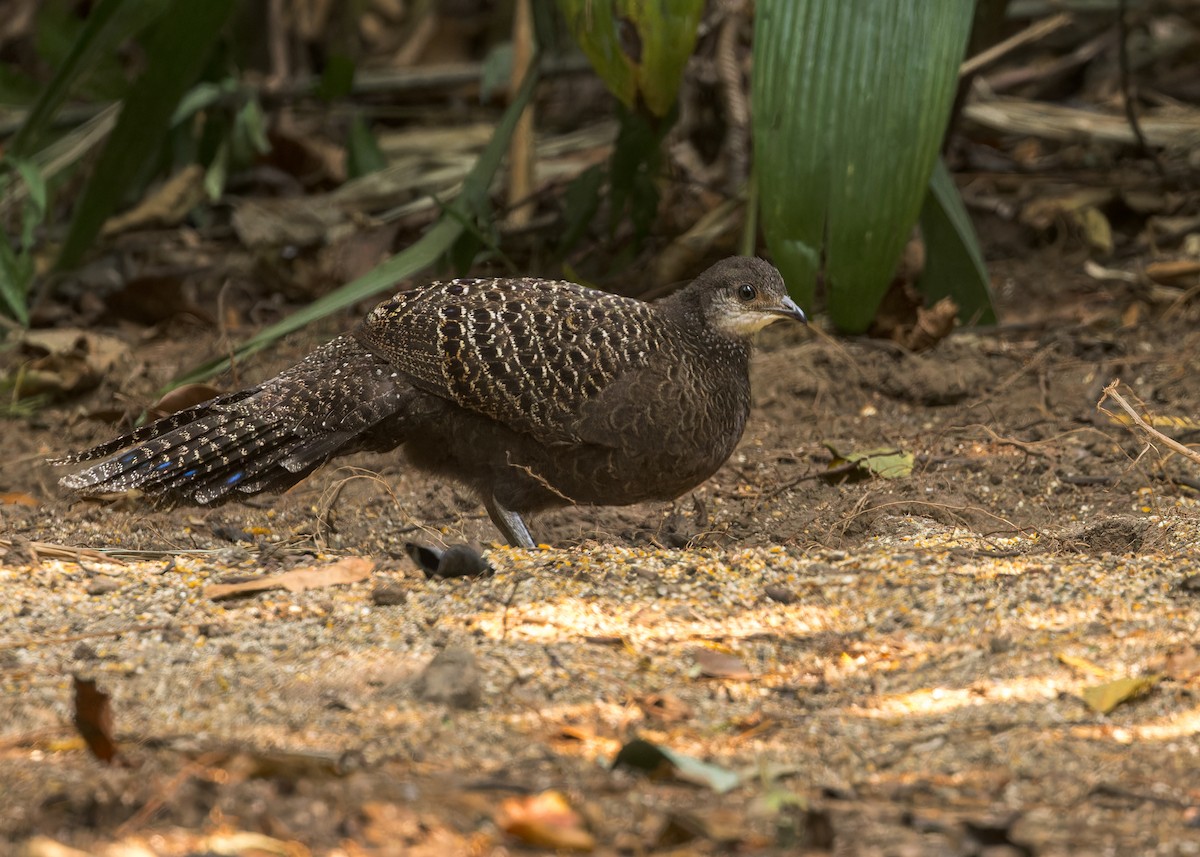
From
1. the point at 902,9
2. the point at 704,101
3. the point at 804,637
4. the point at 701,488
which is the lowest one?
the point at 701,488

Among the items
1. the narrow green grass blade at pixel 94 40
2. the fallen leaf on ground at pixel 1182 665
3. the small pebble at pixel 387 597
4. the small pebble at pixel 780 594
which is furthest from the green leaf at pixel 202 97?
the fallen leaf on ground at pixel 1182 665

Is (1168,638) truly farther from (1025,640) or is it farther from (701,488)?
(701,488)

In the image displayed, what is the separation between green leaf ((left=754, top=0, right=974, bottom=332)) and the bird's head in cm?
30

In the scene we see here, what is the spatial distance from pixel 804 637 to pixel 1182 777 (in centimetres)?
87

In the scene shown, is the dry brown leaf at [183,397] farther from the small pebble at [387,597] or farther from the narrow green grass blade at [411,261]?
the small pebble at [387,597]

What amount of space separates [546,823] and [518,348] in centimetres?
219

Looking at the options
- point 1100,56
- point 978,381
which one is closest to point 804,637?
point 978,381

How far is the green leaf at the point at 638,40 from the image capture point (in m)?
4.95

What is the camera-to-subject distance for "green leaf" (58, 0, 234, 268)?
19.0ft

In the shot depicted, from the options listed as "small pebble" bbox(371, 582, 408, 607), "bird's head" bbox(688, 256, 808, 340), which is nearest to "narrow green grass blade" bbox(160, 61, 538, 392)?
"bird's head" bbox(688, 256, 808, 340)

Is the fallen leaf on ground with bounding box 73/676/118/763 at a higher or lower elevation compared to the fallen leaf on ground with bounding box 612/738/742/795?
higher

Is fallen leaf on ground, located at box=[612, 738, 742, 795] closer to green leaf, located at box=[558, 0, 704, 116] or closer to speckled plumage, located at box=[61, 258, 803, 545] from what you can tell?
speckled plumage, located at box=[61, 258, 803, 545]

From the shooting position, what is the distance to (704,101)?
6.72m

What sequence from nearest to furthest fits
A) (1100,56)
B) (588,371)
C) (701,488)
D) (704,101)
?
(588,371) → (701,488) → (704,101) → (1100,56)
